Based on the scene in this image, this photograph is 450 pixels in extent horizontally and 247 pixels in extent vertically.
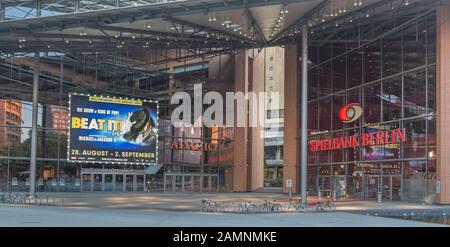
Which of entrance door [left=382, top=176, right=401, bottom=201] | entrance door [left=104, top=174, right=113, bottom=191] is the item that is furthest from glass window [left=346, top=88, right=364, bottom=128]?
entrance door [left=104, top=174, right=113, bottom=191]

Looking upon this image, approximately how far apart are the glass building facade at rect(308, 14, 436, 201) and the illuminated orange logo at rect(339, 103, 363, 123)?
14.6 inches

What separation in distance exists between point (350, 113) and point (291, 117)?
29.6 feet

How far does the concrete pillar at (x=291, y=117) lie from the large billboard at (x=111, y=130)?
17.0 meters

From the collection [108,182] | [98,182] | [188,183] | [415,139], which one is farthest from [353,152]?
[98,182]

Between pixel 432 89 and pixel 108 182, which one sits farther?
pixel 108 182

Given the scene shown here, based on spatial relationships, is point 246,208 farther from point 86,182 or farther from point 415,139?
point 86,182

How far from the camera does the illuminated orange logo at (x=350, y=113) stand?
41.3 m

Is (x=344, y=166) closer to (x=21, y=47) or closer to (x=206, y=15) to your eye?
(x=206, y=15)

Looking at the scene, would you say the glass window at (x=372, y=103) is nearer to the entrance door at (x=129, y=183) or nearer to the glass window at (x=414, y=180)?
the glass window at (x=414, y=180)

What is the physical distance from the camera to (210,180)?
197 feet

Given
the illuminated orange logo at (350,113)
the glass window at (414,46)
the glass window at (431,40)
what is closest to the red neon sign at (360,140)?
the illuminated orange logo at (350,113)

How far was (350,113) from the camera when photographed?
139ft

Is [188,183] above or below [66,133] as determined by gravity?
below

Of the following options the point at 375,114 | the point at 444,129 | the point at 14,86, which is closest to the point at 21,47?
the point at 14,86
